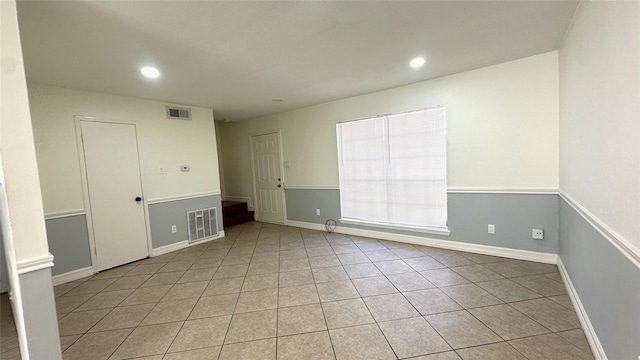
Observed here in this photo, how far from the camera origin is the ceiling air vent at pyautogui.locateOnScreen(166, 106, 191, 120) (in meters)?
4.08

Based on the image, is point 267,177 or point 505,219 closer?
point 505,219

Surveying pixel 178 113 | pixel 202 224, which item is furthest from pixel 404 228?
pixel 178 113

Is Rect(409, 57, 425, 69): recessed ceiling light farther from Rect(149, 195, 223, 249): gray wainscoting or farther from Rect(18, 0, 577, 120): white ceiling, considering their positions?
Rect(149, 195, 223, 249): gray wainscoting

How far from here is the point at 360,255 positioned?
3473mm

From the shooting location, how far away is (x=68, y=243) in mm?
3121

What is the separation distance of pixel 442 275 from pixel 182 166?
4.13 m

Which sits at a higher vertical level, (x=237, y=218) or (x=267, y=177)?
(x=267, y=177)

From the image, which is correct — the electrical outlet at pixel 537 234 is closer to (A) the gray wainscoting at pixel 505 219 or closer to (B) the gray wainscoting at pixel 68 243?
(A) the gray wainscoting at pixel 505 219

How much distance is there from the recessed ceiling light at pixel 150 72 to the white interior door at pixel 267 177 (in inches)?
106

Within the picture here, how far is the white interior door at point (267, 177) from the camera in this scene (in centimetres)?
545

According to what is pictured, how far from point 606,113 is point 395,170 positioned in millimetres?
2547

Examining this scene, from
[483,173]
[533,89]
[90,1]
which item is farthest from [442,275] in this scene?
[90,1]

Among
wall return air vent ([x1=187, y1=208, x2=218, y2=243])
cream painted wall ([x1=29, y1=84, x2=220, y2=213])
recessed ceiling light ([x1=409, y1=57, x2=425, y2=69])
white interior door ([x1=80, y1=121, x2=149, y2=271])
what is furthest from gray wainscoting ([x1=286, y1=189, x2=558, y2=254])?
white interior door ([x1=80, y1=121, x2=149, y2=271])

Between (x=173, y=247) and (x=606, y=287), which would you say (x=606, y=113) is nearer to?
(x=606, y=287)
